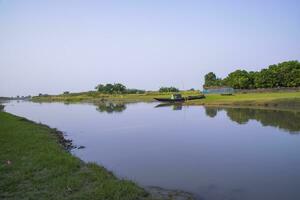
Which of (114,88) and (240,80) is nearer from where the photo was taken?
(240,80)

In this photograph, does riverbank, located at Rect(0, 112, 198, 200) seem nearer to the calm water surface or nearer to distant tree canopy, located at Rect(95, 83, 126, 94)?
the calm water surface

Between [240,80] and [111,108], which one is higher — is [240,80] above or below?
above

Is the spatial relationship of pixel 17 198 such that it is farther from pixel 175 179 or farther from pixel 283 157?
pixel 283 157

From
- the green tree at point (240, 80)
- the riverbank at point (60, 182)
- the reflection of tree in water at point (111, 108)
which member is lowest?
the reflection of tree in water at point (111, 108)

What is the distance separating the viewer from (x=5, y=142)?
16.1 m

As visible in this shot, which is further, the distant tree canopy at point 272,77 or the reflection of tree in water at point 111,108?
the distant tree canopy at point 272,77

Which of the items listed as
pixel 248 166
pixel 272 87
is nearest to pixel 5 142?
pixel 248 166

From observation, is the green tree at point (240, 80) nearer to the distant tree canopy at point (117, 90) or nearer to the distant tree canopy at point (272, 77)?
the distant tree canopy at point (272, 77)

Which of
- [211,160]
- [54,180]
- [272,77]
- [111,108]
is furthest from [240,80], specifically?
[54,180]

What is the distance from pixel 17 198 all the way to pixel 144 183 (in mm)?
4781

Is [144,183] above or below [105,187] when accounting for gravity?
below

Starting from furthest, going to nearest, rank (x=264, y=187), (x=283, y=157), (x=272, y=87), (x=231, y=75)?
1. (x=231, y=75)
2. (x=272, y=87)
3. (x=283, y=157)
4. (x=264, y=187)

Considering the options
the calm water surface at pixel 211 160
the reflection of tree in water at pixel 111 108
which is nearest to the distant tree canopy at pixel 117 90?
the reflection of tree in water at pixel 111 108

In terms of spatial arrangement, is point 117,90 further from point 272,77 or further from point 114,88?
point 272,77
